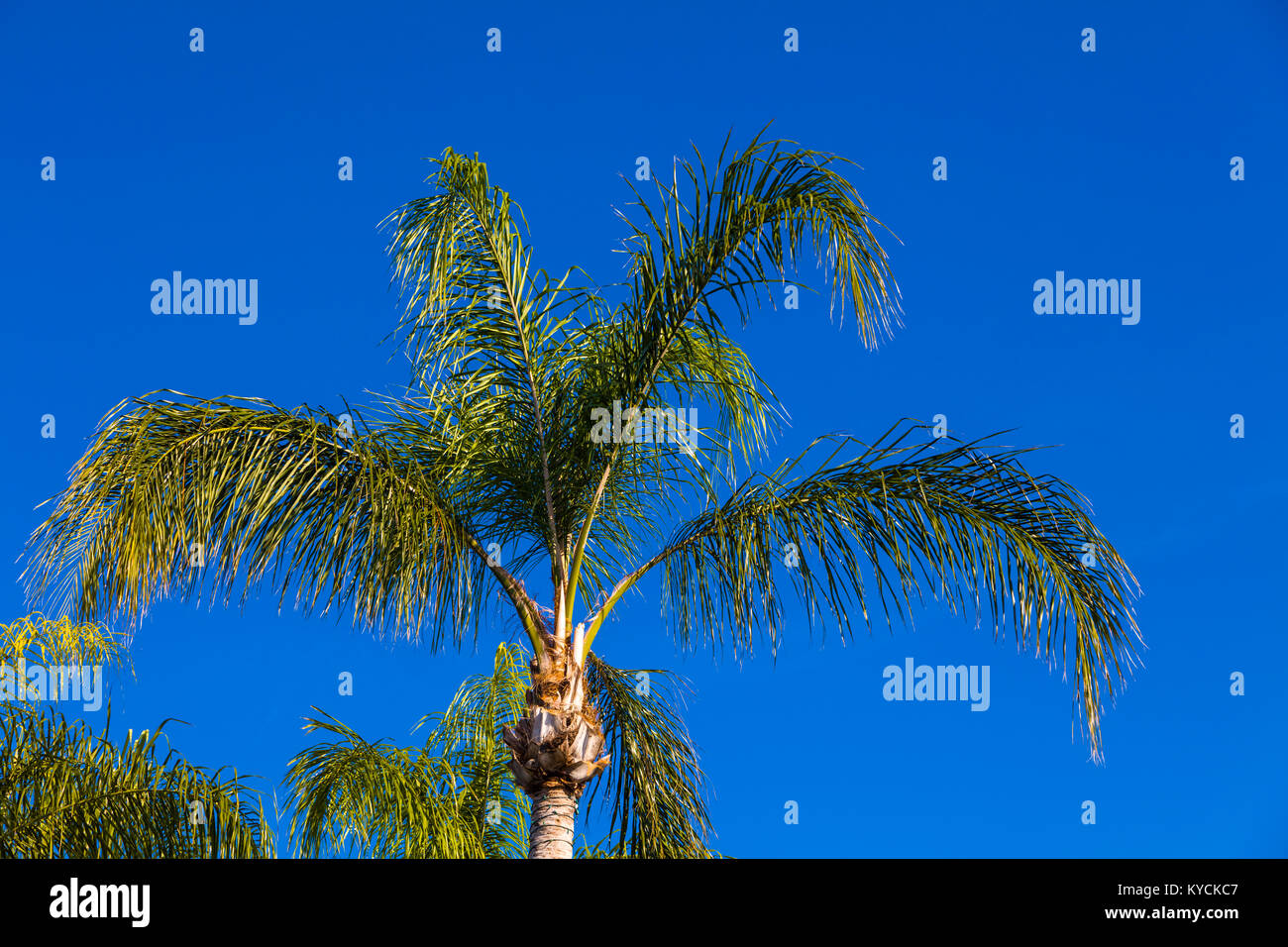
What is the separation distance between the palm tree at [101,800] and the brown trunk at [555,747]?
2.08 metres

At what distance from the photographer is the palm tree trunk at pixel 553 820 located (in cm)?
737

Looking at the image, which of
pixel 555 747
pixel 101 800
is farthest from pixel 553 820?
pixel 101 800

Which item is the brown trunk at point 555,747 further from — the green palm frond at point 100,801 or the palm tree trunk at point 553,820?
the green palm frond at point 100,801

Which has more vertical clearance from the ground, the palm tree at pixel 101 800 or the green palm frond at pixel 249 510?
the green palm frond at pixel 249 510

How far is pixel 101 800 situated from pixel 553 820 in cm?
301

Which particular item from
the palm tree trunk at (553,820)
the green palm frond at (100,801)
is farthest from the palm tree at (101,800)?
the palm tree trunk at (553,820)

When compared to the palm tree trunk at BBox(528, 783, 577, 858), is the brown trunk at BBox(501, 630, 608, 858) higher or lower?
higher

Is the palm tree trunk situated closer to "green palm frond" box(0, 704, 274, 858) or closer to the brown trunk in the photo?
the brown trunk

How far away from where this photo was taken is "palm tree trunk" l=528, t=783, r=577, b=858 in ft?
24.2

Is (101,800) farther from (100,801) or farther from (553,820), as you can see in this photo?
(553,820)

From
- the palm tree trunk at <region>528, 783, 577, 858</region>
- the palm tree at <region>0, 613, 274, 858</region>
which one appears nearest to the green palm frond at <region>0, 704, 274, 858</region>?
the palm tree at <region>0, 613, 274, 858</region>

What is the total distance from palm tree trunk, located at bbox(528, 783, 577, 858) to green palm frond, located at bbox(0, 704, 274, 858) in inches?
81.4
